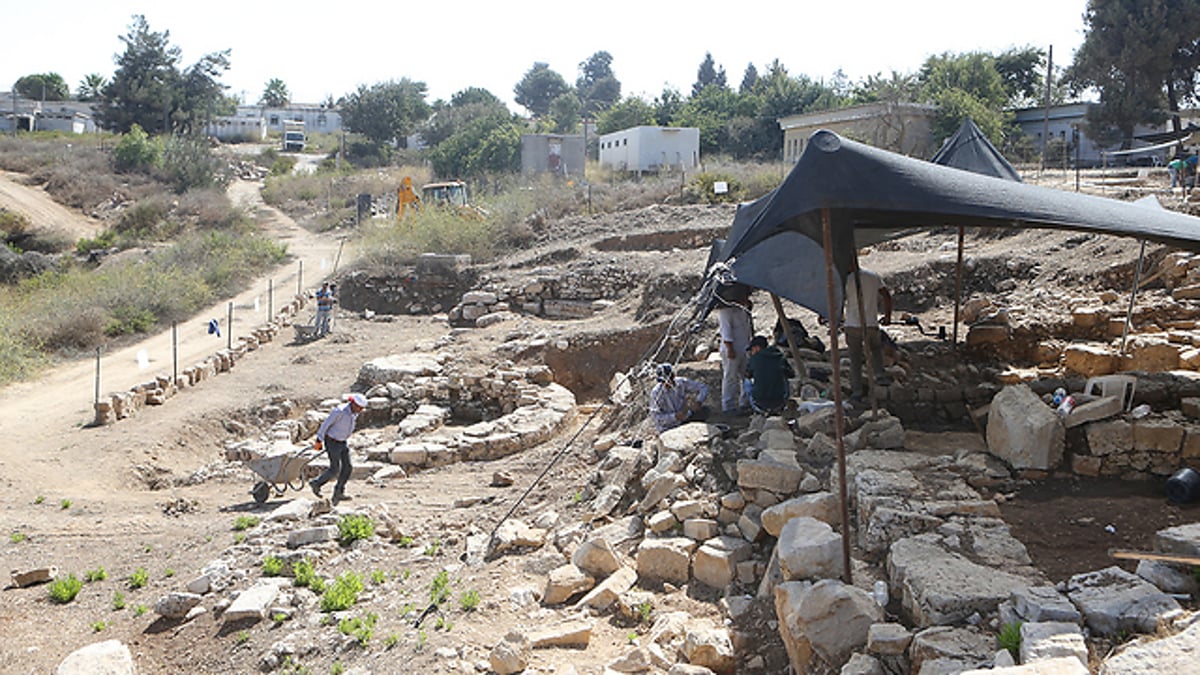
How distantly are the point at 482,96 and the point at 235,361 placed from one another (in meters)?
65.5

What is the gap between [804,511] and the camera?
206 inches

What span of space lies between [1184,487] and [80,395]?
1372cm

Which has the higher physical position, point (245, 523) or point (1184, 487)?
point (1184, 487)

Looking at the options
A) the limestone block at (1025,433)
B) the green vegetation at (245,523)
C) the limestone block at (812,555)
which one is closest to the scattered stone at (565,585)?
the limestone block at (812,555)

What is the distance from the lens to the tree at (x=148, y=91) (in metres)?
49.0

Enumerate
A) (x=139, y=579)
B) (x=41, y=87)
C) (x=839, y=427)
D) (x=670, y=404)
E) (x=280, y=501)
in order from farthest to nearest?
1. (x=41, y=87)
2. (x=280, y=501)
3. (x=670, y=404)
4. (x=139, y=579)
5. (x=839, y=427)

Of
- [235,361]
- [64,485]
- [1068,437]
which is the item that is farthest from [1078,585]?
[235,361]

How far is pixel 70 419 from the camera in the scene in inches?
458

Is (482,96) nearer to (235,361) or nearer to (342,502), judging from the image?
(235,361)

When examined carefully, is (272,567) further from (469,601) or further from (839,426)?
(839,426)

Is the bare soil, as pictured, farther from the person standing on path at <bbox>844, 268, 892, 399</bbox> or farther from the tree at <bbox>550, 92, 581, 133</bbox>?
the tree at <bbox>550, 92, 581, 133</bbox>

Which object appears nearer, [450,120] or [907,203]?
[907,203]

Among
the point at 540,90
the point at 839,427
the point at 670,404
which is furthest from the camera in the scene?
the point at 540,90

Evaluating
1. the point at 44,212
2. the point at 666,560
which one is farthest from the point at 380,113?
the point at 666,560
